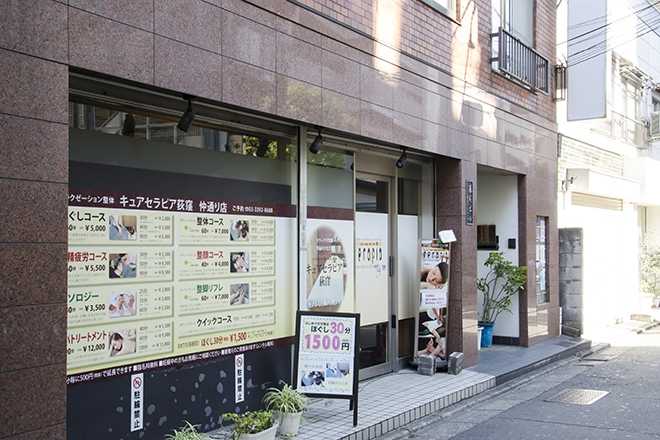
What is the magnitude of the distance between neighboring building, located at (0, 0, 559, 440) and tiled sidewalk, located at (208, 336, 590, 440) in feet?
1.67

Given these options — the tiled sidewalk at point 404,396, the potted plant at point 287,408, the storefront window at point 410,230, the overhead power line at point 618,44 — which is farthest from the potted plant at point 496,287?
the potted plant at point 287,408

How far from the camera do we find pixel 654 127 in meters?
20.2

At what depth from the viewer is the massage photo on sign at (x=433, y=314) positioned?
9.98m

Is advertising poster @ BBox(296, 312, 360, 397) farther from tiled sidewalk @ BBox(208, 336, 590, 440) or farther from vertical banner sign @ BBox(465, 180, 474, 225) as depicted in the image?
vertical banner sign @ BBox(465, 180, 474, 225)

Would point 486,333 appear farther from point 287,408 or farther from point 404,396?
point 287,408

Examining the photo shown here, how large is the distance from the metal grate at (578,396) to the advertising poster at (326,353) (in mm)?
3304

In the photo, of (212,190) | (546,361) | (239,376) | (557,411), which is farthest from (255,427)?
(546,361)

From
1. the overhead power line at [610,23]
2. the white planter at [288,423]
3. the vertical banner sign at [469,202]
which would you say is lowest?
the white planter at [288,423]

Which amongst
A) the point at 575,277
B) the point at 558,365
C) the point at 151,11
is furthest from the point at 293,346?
the point at 575,277

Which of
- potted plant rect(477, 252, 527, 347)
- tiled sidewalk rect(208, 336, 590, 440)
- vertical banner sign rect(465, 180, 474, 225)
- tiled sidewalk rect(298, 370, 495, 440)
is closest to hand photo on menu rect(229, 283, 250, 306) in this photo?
tiled sidewalk rect(208, 336, 590, 440)

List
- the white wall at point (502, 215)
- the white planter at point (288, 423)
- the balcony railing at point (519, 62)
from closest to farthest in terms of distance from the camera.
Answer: the white planter at point (288, 423)
the balcony railing at point (519, 62)
the white wall at point (502, 215)

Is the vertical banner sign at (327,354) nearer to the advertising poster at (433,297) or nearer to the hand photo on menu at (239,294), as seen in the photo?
the hand photo on menu at (239,294)

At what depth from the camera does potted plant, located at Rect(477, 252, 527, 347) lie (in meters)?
12.2

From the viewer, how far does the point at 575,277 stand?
47.4 ft
